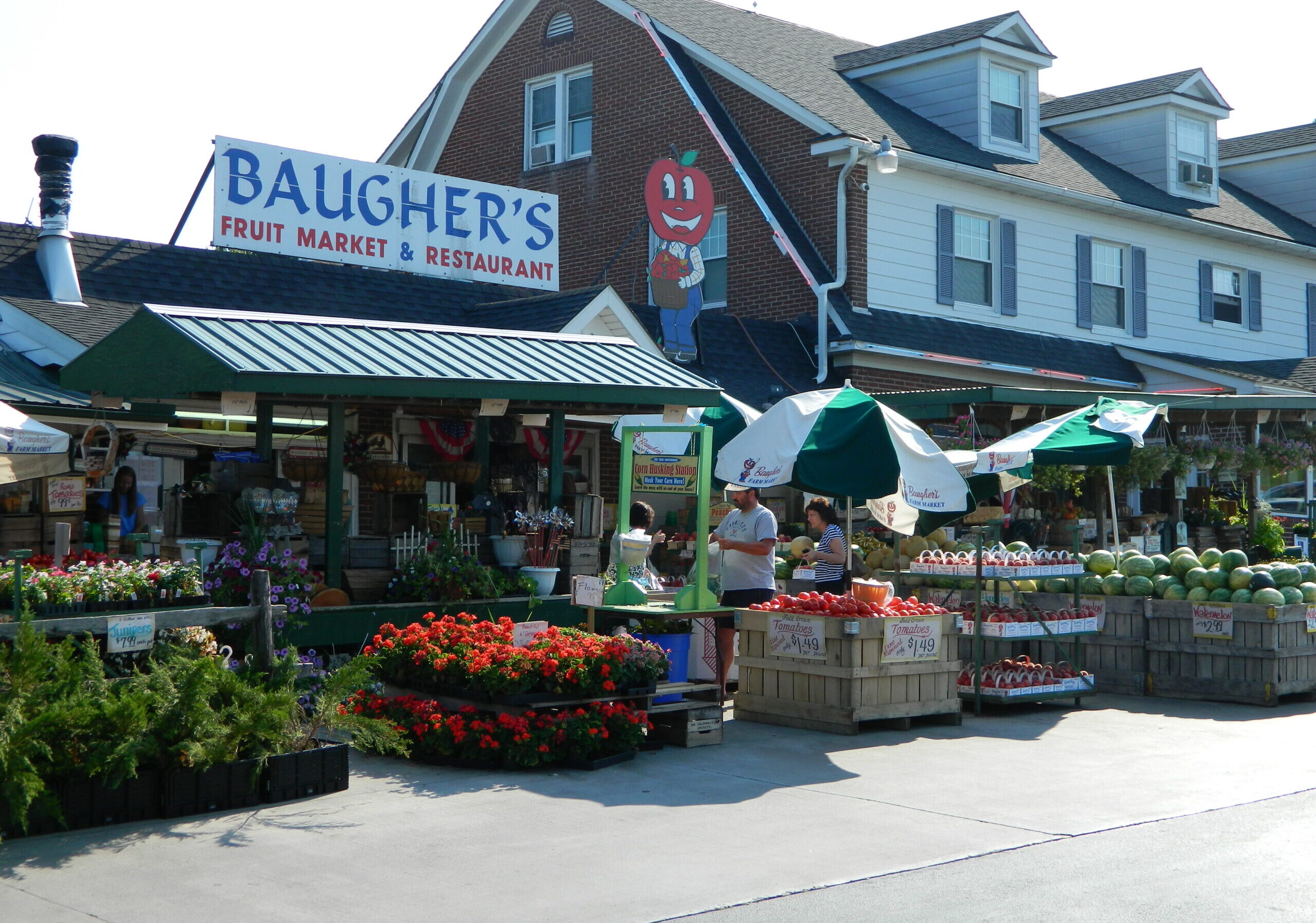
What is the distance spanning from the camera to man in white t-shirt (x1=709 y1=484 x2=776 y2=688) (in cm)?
1110

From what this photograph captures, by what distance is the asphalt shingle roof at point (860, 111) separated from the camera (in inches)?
830

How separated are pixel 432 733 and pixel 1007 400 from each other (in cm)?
898

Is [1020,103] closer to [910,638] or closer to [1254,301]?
[1254,301]

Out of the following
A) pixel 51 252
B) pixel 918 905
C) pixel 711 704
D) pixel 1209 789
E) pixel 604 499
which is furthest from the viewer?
pixel 604 499

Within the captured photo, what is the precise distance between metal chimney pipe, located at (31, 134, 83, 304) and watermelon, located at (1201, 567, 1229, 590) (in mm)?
11473

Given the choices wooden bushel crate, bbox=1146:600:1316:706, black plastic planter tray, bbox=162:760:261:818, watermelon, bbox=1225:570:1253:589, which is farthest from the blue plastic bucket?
watermelon, bbox=1225:570:1253:589

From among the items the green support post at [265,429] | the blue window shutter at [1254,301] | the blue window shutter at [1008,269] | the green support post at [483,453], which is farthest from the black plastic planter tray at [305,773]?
the blue window shutter at [1254,301]

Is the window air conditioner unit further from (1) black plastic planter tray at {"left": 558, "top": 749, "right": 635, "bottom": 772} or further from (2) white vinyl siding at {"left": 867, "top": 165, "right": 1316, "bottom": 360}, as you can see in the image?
(1) black plastic planter tray at {"left": 558, "top": 749, "right": 635, "bottom": 772}

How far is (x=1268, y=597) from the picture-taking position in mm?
11977

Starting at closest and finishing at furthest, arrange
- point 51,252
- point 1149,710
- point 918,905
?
point 918,905
point 1149,710
point 51,252

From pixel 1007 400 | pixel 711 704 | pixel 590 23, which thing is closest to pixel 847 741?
pixel 711 704

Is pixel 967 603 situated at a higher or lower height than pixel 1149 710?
higher

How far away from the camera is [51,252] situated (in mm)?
14781

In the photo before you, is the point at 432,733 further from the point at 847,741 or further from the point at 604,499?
the point at 604,499
